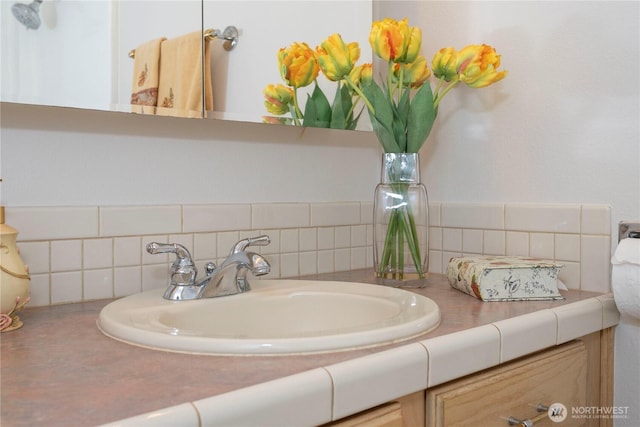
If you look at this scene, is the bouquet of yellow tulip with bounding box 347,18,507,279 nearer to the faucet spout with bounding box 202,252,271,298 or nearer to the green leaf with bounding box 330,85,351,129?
the green leaf with bounding box 330,85,351,129

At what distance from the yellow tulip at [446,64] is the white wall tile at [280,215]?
427mm

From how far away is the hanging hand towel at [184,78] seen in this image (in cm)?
108

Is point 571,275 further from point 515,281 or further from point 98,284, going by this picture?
point 98,284

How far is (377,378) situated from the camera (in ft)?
2.15

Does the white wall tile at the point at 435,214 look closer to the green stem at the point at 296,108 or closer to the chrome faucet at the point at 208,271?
the green stem at the point at 296,108

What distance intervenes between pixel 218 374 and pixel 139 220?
1.79ft

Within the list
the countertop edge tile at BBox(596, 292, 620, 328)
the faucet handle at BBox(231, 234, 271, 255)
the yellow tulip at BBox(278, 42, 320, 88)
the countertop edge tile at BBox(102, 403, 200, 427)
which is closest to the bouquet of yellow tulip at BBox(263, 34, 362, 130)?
the yellow tulip at BBox(278, 42, 320, 88)

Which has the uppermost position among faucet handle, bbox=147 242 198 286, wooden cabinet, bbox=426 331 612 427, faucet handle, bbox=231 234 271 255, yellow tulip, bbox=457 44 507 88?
yellow tulip, bbox=457 44 507 88

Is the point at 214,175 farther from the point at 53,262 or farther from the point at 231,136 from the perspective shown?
the point at 53,262

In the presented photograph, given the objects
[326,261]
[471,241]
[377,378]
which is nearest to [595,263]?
[471,241]

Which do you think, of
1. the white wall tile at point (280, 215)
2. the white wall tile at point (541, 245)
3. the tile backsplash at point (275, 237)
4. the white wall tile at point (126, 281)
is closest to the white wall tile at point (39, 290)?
the tile backsplash at point (275, 237)

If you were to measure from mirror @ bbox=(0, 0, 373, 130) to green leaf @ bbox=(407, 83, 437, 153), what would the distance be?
Answer: 0.26 m

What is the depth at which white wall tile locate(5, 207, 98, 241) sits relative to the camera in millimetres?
938

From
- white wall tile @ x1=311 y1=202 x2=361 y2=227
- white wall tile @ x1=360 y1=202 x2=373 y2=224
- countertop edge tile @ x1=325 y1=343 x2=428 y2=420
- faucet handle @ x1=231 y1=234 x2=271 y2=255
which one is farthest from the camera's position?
white wall tile @ x1=360 y1=202 x2=373 y2=224
